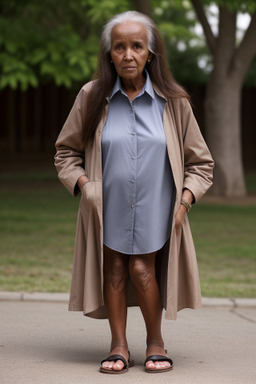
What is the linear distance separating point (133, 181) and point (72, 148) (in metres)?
0.46

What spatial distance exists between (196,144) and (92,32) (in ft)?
45.4

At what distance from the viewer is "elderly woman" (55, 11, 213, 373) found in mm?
4754

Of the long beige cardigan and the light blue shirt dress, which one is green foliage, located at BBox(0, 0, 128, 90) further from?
the light blue shirt dress

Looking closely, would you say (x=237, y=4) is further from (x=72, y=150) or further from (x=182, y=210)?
(x=182, y=210)

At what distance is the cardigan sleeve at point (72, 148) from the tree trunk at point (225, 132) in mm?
11346

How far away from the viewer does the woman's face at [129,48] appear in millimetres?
4699

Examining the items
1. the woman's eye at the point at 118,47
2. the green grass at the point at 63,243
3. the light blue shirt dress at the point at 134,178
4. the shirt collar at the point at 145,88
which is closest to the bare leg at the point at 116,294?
the light blue shirt dress at the point at 134,178

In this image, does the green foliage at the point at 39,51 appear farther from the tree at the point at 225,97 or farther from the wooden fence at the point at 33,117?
the wooden fence at the point at 33,117

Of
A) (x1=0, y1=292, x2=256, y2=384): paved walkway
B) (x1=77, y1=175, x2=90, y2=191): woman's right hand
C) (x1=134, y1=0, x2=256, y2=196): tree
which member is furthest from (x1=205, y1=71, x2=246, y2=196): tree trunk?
(x1=77, y1=175, x2=90, y2=191): woman's right hand

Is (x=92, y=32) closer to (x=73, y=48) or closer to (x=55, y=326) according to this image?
(x=73, y=48)

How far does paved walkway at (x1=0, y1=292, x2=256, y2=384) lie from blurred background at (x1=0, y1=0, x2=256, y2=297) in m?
0.61

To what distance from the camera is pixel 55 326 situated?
612 centimetres

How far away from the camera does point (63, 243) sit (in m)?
10.3

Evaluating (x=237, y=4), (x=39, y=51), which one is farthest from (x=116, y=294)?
(x=39, y=51)
